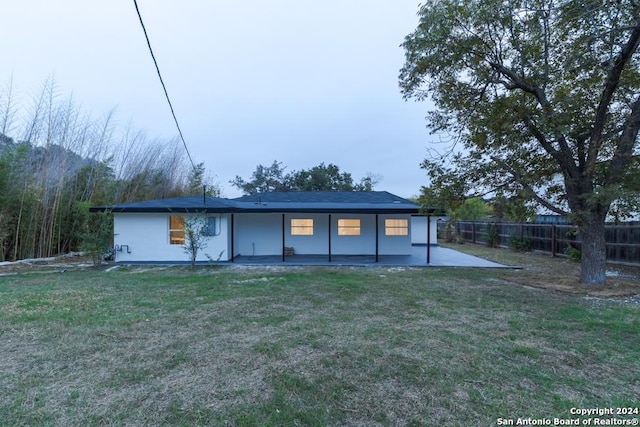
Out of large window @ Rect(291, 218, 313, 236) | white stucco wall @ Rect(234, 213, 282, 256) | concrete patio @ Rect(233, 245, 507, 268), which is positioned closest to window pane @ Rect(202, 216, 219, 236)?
concrete patio @ Rect(233, 245, 507, 268)

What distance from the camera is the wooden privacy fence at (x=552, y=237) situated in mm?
9484

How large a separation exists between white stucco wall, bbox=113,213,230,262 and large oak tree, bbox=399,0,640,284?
7.72 meters

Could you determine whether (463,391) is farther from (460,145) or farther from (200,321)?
(460,145)

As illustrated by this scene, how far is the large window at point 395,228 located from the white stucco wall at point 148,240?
6111 mm

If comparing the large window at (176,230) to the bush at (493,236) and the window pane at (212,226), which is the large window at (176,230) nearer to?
the window pane at (212,226)

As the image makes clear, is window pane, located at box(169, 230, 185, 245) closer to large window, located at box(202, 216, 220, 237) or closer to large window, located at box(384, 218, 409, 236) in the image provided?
large window, located at box(202, 216, 220, 237)

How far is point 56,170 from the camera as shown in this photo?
10281mm

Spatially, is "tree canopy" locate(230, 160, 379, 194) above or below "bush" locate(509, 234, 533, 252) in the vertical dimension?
above

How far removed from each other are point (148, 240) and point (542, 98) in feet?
38.0

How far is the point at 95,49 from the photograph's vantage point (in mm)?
8938

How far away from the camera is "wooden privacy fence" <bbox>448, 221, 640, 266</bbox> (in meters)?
9.48

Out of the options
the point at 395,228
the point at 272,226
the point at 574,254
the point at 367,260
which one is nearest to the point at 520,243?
the point at 574,254

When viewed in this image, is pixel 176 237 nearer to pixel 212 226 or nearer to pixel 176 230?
pixel 176 230

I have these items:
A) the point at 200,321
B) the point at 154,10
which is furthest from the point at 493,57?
the point at 200,321
